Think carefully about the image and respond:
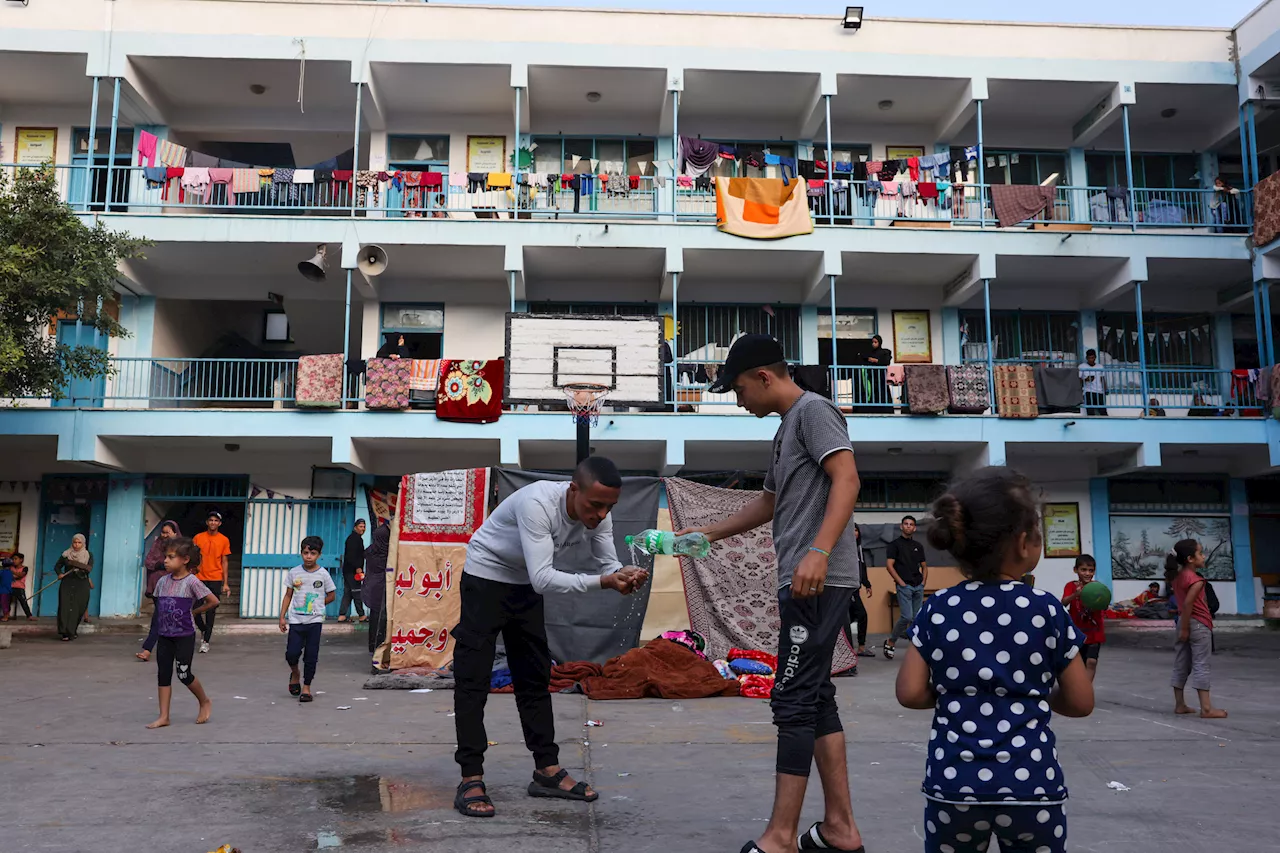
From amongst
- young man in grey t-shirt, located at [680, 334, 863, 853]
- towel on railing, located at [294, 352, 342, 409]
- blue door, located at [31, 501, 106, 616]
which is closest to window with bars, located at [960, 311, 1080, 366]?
towel on railing, located at [294, 352, 342, 409]

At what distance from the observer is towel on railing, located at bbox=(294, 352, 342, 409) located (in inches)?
680

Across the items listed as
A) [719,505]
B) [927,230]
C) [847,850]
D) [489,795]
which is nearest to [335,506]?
[719,505]

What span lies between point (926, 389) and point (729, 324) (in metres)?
4.26

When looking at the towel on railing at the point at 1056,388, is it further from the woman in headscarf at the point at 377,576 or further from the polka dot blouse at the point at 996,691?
the polka dot blouse at the point at 996,691

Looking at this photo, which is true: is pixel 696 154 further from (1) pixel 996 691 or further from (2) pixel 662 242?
(1) pixel 996 691

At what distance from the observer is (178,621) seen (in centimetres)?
729

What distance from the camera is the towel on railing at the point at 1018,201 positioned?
18.7m

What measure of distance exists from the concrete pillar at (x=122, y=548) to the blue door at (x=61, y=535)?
12.6 inches

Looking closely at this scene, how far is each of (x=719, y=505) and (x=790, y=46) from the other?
38.3ft

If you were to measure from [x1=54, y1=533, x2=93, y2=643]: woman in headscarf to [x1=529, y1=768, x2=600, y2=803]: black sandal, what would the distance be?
13.1 meters

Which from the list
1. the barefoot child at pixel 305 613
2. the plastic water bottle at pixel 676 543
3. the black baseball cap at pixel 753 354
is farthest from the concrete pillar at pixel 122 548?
the black baseball cap at pixel 753 354

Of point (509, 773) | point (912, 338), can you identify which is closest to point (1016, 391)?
point (912, 338)

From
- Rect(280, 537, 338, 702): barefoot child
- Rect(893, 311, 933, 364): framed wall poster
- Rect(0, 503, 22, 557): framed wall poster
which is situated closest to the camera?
Rect(280, 537, 338, 702): barefoot child

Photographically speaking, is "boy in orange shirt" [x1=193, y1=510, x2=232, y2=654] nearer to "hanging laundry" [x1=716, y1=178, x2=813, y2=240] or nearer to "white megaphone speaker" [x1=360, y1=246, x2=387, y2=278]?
"white megaphone speaker" [x1=360, y1=246, x2=387, y2=278]
